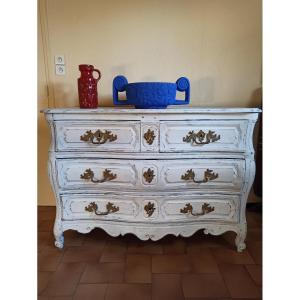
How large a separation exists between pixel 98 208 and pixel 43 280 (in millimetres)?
400

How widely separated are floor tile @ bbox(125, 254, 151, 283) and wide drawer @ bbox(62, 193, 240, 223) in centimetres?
21

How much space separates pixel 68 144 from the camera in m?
1.26

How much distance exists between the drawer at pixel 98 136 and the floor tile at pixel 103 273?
582mm

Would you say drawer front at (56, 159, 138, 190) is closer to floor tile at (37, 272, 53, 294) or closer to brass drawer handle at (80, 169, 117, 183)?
brass drawer handle at (80, 169, 117, 183)

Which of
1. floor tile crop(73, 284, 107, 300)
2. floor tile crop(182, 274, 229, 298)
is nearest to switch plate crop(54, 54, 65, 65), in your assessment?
floor tile crop(73, 284, 107, 300)

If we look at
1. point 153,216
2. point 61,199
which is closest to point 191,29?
point 153,216

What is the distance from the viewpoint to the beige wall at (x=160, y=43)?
166cm

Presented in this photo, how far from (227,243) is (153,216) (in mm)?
522

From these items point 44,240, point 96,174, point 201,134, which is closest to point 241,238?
point 201,134

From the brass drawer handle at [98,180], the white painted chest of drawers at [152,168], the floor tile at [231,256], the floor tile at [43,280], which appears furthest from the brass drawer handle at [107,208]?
the floor tile at [231,256]

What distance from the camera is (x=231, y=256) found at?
1.35 m

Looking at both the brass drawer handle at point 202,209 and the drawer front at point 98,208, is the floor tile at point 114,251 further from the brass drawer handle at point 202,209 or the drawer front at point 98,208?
the brass drawer handle at point 202,209
